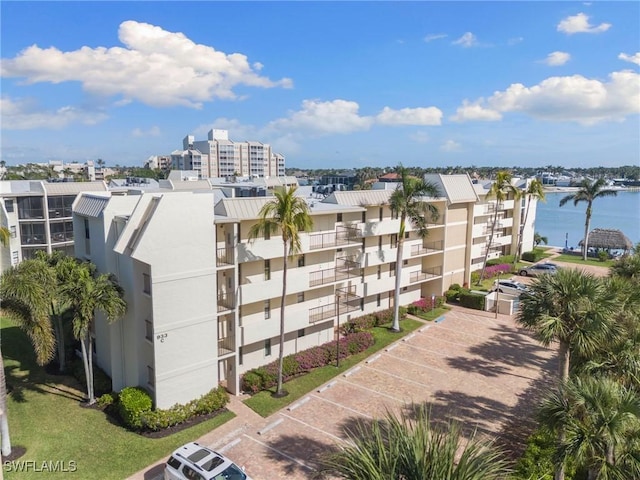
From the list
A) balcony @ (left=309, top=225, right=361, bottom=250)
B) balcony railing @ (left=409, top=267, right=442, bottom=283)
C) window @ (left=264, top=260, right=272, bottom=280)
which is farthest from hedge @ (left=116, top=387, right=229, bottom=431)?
balcony railing @ (left=409, top=267, right=442, bottom=283)

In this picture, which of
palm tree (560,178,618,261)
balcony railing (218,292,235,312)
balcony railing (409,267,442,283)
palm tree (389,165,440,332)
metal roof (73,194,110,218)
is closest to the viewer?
metal roof (73,194,110,218)

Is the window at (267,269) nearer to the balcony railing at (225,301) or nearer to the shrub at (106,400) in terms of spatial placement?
the balcony railing at (225,301)

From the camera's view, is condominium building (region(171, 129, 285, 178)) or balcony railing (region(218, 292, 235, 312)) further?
condominium building (region(171, 129, 285, 178))

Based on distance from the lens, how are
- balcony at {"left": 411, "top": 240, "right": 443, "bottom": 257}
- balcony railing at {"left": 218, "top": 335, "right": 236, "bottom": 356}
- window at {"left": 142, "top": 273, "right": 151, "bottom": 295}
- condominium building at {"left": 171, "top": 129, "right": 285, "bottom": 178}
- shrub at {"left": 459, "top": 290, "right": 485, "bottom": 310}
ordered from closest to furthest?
window at {"left": 142, "top": 273, "right": 151, "bottom": 295} < balcony railing at {"left": 218, "top": 335, "right": 236, "bottom": 356} < balcony at {"left": 411, "top": 240, "right": 443, "bottom": 257} < shrub at {"left": 459, "top": 290, "right": 485, "bottom": 310} < condominium building at {"left": 171, "top": 129, "right": 285, "bottom": 178}

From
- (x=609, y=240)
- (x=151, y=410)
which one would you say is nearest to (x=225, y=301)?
(x=151, y=410)

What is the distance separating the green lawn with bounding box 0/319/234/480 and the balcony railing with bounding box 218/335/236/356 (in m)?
3.29

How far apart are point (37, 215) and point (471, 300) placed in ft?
138

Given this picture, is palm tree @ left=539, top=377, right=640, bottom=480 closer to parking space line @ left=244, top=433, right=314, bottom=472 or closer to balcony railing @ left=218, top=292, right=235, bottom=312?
parking space line @ left=244, top=433, right=314, bottom=472

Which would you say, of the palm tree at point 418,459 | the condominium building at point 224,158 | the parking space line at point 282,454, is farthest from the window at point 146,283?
the condominium building at point 224,158

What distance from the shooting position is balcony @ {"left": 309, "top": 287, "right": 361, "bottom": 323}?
28547 millimetres

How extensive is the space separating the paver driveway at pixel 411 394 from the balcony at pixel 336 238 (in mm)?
7889

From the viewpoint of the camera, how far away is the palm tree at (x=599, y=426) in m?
12.4

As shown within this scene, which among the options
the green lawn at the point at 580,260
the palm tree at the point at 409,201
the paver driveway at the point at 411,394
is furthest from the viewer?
the green lawn at the point at 580,260

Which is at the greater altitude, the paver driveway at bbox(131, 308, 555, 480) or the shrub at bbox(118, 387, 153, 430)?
the shrub at bbox(118, 387, 153, 430)
